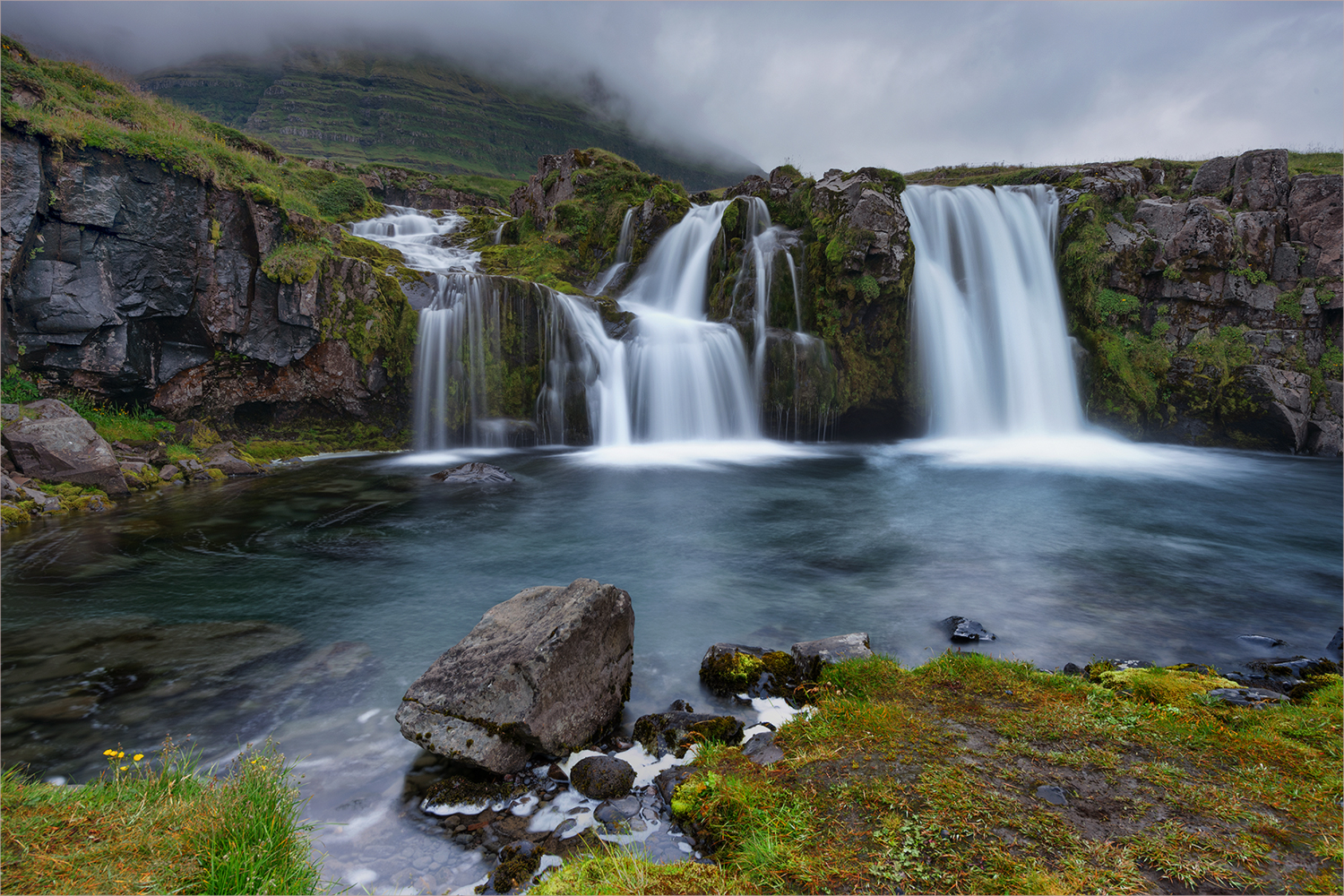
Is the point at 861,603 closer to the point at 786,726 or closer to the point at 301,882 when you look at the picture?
the point at 786,726

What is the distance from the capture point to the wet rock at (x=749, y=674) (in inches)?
228

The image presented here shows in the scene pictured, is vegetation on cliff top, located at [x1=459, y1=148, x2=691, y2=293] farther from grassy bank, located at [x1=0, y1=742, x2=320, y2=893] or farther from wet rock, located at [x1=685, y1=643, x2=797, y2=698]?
grassy bank, located at [x1=0, y1=742, x2=320, y2=893]

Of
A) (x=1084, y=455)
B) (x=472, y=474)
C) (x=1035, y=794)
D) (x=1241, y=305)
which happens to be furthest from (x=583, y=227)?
(x=1035, y=794)

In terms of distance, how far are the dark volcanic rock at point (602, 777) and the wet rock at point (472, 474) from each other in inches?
487

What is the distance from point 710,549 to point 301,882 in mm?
8646

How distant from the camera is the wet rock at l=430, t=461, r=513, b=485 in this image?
16.1 metres

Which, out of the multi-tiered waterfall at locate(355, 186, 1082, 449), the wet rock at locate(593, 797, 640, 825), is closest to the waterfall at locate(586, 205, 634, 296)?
the multi-tiered waterfall at locate(355, 186, 1082, 449)

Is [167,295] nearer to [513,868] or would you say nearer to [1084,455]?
[513,868]

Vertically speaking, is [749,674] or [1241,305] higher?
[1241,305]

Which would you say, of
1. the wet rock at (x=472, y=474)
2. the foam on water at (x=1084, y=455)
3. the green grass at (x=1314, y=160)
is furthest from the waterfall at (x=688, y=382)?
the green grass at (x=1314, y=160)

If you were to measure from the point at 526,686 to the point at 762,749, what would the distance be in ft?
6.29

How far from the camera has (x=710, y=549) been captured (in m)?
11.2

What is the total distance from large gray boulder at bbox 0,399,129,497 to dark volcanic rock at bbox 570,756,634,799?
14695 millimetres

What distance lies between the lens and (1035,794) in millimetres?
3504
